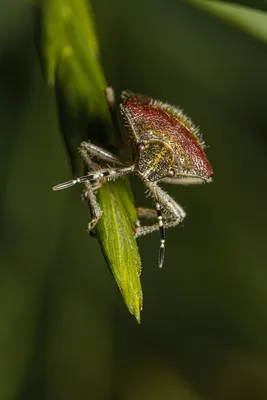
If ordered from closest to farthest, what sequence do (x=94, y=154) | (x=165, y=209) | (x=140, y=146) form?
(x=94, y=154), (x=140, y=146), (x=165, y=209)

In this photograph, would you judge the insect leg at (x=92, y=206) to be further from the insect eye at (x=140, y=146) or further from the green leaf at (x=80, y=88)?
the insect eye at (x=140, y=146)

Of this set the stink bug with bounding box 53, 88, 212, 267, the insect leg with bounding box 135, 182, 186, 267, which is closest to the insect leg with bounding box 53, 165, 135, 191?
the stink bug with bounding box 53, 88, 212, 267

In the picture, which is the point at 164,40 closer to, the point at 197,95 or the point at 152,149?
the point at 197,95

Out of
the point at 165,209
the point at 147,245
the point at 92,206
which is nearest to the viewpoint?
the point at 92,206

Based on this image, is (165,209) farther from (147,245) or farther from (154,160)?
(147,245)

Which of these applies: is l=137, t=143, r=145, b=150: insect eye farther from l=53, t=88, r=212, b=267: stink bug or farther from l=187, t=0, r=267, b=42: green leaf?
l=187, t=0, r=267, b=42: green leaf

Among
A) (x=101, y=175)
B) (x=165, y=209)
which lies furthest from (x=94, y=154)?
(x=165, y=209)

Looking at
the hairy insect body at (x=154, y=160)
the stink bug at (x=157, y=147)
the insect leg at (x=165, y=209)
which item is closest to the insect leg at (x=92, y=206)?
the stink bug at (x=157, y=147)
